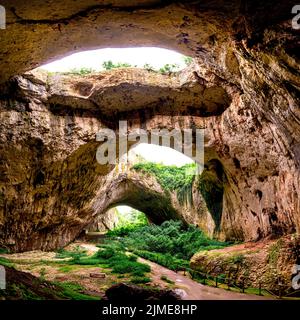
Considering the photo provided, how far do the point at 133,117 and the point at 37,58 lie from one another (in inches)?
215

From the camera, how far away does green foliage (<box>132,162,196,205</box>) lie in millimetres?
19156

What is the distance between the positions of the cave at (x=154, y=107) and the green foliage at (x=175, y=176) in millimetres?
1423

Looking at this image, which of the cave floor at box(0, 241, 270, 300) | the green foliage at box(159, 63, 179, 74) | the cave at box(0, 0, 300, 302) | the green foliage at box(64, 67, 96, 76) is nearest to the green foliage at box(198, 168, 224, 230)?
the cave at box(0, 0, 300, 302)

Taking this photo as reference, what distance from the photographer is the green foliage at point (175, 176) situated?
19156 mm

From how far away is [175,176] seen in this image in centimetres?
2028

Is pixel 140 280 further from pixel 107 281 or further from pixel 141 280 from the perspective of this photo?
pixel 107 281

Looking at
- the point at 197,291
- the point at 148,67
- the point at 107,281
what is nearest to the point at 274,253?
the point at 197,291

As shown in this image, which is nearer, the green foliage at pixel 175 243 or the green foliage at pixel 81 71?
the green foliage at pixel 81 71

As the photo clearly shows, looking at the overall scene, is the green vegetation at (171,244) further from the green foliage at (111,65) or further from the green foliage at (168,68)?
the green foliage at (111,65)

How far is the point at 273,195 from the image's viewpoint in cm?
991

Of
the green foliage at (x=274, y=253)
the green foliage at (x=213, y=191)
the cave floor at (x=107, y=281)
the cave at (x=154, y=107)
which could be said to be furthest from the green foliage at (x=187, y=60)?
the cave floor at (x=107, y=281)

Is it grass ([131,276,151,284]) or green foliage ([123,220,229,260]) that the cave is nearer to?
green foliage ([123,220,229,260])

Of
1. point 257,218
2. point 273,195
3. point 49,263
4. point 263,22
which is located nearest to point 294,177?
point 273,195

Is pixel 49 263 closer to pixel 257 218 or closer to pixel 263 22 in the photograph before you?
pixel 257 218
